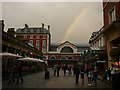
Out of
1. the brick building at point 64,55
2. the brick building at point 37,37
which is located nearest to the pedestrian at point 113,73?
the brick building at point 64,55

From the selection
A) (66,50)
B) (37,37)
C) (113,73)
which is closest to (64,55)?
(66,50)

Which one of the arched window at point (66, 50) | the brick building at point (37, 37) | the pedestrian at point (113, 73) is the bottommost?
the pedestrian at point (113, 73)

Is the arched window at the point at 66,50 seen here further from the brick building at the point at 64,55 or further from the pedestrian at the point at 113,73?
the pedestrian at the point at 113,73

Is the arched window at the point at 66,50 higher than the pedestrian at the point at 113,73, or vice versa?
the arched window at the point at 66,50

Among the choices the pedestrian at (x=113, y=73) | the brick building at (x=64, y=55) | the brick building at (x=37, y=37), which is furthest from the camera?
the brick building at (x=37, y=37)

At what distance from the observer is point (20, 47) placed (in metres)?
27.8

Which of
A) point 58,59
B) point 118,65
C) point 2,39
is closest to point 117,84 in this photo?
point 118,65

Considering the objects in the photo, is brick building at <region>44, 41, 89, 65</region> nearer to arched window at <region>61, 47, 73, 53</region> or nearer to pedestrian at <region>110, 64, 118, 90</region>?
arched window at <region>61, 47, 73, 53</region>

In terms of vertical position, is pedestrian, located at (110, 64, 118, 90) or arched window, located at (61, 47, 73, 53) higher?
arched window, located at (61, 47, 73, 53)

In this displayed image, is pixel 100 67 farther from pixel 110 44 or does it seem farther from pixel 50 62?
pixel 50 62

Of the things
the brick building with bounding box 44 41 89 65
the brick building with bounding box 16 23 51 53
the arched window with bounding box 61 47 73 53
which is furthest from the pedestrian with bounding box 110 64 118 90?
the brick building with bounding box 16 23 51 53

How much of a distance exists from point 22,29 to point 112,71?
7940 cm

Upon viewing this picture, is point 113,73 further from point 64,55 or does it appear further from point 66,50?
point 66,50

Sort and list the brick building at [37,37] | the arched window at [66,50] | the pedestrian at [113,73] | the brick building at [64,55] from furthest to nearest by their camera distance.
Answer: the brick building at [37,37], the arched window at [66,50], the brick building at [64,55], the pedestrian at [113,73]
